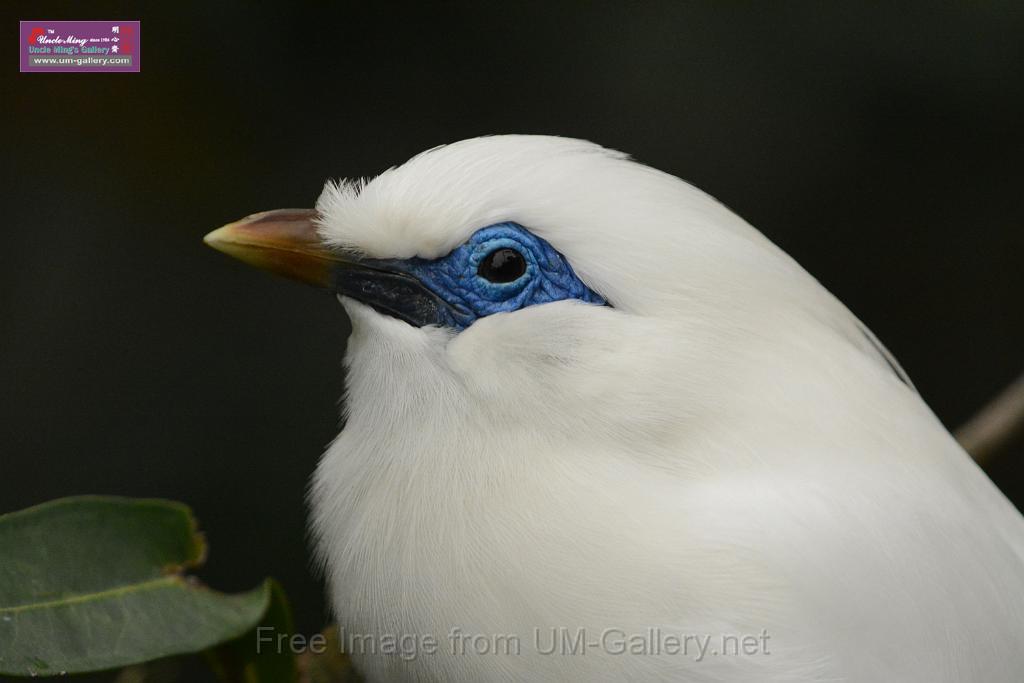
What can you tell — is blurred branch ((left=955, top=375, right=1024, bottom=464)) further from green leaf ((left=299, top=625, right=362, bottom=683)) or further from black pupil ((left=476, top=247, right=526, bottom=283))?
green leaf ((left=299, top=625, right=362, bottom=683))

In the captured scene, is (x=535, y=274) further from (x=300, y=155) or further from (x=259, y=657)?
(x=300, y=155)

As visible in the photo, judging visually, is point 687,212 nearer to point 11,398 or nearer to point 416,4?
point 416,4

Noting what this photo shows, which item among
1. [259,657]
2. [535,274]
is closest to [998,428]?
[535,274]

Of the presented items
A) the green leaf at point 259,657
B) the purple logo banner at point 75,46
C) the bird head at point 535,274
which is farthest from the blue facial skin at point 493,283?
the purple logo banner at point 75,46

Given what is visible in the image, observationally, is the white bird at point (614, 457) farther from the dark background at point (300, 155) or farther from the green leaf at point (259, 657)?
the dark background at point (300, 155)

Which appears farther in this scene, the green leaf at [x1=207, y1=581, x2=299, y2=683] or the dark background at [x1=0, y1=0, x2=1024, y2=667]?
the dark background at [x1=0, y1=0, x2=1024, y2=667]

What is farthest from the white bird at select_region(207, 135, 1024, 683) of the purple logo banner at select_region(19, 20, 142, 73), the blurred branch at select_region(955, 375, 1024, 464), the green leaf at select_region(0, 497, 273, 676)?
the purple logo banner at select_region(19, 20, 142, 73)

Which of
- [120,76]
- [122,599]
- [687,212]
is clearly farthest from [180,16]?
[122,599]
